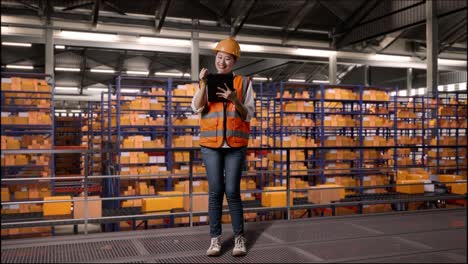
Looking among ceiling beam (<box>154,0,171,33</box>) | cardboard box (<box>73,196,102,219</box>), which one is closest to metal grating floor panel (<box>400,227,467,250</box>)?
cardboard box (<box>73,196,102,219</box>)

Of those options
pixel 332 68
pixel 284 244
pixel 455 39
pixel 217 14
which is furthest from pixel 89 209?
pixel 455 39

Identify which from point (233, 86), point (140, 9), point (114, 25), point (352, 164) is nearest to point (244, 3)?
point (140, 9)

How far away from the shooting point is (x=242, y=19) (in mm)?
14445

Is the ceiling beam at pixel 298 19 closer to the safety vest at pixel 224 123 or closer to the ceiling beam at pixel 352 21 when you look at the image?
the ceiling beam at pixel 352 21

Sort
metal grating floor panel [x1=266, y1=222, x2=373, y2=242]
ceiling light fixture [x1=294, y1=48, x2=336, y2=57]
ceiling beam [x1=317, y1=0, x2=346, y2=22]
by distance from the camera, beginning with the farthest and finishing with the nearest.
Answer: ceiling light fixture [x1=294, y1=48, x2=336, y2=57] → ceiling beam [x1=317, y1=0, x2=346, y2=22] → metal grating floor panel [x1=266, y1=222, x2=373, y2=242]

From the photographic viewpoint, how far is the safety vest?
3.12 metres

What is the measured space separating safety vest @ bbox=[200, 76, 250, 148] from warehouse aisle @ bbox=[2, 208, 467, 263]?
2.84 ft

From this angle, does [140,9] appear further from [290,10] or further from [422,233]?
[422,233]

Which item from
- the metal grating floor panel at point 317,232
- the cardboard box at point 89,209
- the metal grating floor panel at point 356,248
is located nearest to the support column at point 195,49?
the cardboard box at point 89,209

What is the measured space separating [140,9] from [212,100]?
→ 452 inches

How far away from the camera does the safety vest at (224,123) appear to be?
10.2ft

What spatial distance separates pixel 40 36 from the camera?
12984 millimetres

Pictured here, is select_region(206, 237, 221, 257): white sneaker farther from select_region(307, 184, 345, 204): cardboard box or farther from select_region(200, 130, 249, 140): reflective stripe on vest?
select_region(307, 184, 345, 204): cardboard box

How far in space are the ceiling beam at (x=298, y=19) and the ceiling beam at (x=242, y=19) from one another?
1897 mm
